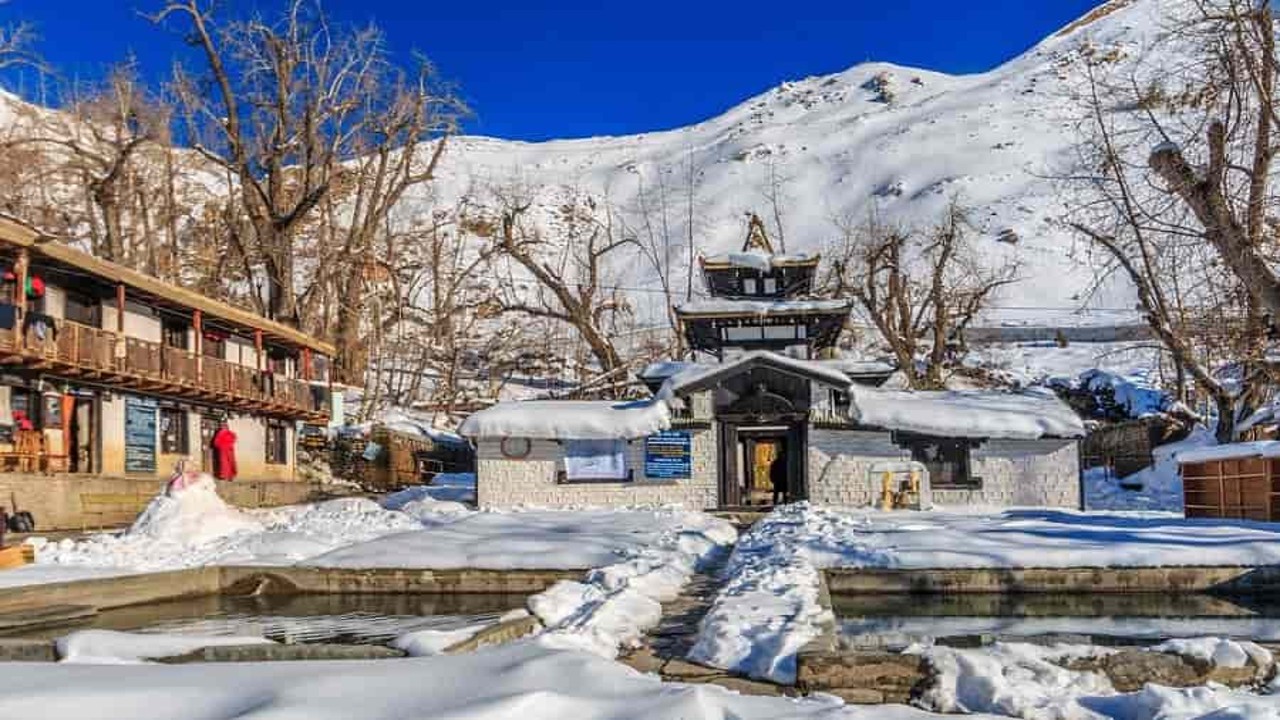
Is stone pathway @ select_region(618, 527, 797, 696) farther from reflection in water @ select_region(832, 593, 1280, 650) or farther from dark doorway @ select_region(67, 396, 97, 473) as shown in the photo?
dark doorway @ select_region(67, 396, 97, 473)

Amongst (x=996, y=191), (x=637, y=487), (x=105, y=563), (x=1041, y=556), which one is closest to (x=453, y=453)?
(x=637, y=487)

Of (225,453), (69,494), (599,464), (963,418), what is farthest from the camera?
(225,453)

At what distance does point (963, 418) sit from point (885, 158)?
70250mm

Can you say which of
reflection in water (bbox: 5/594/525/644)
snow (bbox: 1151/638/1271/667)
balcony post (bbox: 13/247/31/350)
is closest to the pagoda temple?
balcony post (bbox: 13/247/31/350)

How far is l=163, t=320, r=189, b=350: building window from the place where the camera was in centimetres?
2859

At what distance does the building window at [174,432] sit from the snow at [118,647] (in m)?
22.1

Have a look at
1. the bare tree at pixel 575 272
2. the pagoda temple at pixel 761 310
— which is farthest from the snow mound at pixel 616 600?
the bare tree at pixel 575 272

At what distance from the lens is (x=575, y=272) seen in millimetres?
83938

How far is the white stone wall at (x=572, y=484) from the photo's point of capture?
25281 millimetres

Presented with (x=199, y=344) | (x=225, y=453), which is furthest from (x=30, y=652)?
(x=199, y=344)

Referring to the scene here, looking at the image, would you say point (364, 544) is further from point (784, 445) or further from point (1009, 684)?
point (784, 445)

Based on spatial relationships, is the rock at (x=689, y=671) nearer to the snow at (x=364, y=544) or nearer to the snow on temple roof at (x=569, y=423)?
the snow at (x=364, y=544)

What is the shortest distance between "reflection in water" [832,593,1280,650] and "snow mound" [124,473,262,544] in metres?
9.11

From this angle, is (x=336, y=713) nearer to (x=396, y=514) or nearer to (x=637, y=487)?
(x=396, y=514)
